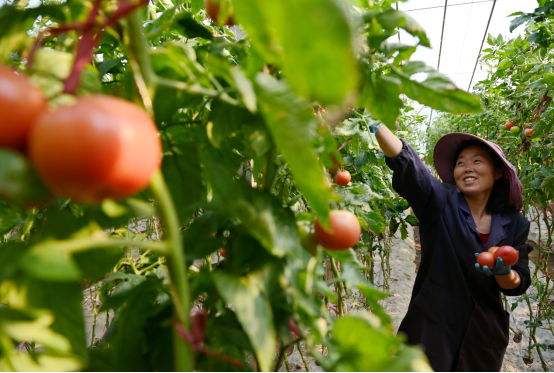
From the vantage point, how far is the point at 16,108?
0.24m

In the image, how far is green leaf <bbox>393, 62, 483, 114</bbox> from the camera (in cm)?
45

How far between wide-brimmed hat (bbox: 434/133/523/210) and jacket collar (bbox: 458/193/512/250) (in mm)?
81

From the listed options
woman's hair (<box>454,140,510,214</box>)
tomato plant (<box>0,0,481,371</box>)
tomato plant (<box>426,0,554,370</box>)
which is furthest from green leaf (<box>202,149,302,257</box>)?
tomato plant (<box>426,0,554,370</box>)

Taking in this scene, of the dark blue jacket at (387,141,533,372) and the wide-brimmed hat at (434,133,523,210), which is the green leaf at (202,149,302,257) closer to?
the dark blue jacket at (387,141,533,372)

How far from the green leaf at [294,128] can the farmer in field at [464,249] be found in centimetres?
116

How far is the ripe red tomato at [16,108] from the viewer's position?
0.24 meters

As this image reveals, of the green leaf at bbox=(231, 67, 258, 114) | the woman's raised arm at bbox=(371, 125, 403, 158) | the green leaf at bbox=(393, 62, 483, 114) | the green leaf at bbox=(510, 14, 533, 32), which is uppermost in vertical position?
the green leaf at bbox=(510, 14, 533, 32)

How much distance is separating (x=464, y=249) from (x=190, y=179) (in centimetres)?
138

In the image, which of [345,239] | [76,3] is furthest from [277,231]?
[76,3]

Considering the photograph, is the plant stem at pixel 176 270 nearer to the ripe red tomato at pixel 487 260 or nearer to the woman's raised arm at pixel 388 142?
the woman's raised arm at pixel 388 142

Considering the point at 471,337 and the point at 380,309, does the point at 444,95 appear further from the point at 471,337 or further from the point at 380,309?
the point at 471,337

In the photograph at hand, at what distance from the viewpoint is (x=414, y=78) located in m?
0.49

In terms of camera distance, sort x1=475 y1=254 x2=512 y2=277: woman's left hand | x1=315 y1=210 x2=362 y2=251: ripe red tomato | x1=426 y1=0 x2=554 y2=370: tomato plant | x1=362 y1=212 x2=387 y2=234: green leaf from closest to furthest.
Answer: x1=315 y1=210 x2=362 y2=251: ripe red tomato < x1=362 y1=212 x2=387 y2=234: green leaf < x1=475 y1=254 x2=512 y2=277: woman's left hand < x1=426 y1=0 x2=554 y2=370: tomato plant

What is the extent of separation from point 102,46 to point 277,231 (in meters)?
0.51
